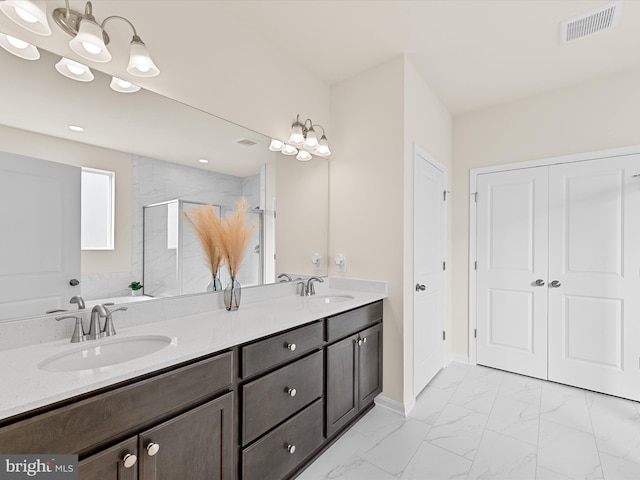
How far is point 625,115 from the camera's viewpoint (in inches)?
99.9

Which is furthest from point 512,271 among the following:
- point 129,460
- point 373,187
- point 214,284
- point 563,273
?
point 129,460

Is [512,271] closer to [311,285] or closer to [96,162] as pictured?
[311,285]

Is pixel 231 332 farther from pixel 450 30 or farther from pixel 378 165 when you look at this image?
pixel 450 30

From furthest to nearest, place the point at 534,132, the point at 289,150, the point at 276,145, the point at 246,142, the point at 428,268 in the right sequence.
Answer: the point at 534,132 → the point at 428,268 → the point at 289,150 → the point at 276,145 → the point at 246,142

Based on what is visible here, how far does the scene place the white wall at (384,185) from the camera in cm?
230

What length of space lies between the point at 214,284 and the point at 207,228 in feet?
1.12

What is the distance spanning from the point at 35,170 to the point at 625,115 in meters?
3.97

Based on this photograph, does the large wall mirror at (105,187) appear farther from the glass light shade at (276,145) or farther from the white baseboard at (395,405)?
the white baseboard at (395,405)

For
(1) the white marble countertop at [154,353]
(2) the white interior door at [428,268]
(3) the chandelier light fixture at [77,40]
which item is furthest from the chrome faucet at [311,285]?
(3) the chandelier light fixture at [77,40]

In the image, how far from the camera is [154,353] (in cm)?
110

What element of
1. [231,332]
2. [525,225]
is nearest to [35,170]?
[231,332]

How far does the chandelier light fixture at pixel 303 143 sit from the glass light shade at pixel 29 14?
1276 mm

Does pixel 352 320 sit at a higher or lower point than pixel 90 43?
lower

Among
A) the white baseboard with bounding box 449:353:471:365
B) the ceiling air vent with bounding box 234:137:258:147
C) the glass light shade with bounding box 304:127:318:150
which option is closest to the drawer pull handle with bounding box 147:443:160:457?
the ceiling air vent with bounding box 234:137:258:147
